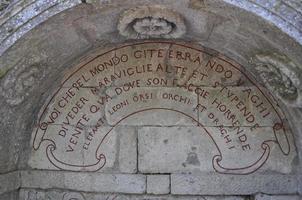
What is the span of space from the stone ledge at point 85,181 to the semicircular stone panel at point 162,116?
0.16 ft

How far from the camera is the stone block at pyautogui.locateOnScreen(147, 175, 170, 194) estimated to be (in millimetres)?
3936

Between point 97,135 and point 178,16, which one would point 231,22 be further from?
point 97,135

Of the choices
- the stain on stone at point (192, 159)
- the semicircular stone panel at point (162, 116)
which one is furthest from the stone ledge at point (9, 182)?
the stain on stone at point (192, 159)

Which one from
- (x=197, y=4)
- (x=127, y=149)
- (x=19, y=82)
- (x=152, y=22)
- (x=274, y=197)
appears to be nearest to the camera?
(x=197, y=4)

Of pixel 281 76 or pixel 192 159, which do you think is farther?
pixel 192 159

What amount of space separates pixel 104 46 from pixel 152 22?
0.53 metres

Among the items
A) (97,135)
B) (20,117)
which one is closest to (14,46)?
(20,117)

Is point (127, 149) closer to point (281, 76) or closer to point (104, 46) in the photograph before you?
point (104, 46)

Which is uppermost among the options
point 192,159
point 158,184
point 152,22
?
point 152,22

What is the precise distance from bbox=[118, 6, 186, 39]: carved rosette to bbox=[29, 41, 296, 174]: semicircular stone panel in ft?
0.90

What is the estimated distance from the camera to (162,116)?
155 inches

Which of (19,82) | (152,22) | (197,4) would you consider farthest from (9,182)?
(197,4)

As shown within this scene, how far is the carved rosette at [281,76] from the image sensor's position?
339cm

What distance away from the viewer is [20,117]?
3889 mm
